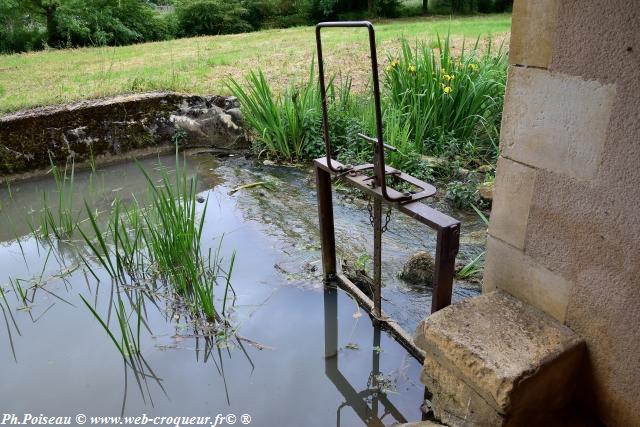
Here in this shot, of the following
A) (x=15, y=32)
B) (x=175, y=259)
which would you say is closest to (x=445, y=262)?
(x=175, y=259)

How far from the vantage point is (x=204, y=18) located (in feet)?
55.4

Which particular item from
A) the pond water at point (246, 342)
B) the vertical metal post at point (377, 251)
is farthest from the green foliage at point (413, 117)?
the vertical metal post at point (377, 251)

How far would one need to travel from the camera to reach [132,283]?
2.91 metres

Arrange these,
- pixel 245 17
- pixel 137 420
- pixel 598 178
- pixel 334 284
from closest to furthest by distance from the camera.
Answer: pixel 598 178 → pixel 137 420 → pixel 334 284 → pixel 245 17

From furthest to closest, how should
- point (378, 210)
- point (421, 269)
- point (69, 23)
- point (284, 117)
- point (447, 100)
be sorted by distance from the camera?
1. point (69, 23)
2. point (284, 117)
3. point (447, 100)
4. point (421, 269)
5. point (378, 210)

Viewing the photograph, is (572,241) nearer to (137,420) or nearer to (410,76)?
(137,420)

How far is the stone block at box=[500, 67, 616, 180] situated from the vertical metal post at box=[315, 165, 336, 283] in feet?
3.37

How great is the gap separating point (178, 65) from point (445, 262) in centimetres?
686

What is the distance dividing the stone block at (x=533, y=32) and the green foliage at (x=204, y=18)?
1646 centimetres

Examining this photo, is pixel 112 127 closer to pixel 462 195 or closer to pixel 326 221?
pixel 326 221

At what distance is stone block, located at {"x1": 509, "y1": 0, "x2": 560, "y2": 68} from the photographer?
144 centimetres

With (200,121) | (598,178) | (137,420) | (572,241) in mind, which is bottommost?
(137,420)

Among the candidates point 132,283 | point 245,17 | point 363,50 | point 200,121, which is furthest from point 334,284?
point 245,17

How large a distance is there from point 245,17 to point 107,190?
1584cm
